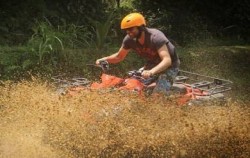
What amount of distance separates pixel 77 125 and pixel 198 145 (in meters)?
1.54

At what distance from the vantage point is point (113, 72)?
10.2 metres

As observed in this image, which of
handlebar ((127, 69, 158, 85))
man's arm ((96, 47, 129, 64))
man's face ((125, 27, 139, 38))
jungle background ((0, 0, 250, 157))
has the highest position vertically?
man's face ((125, 27, 139, 38))

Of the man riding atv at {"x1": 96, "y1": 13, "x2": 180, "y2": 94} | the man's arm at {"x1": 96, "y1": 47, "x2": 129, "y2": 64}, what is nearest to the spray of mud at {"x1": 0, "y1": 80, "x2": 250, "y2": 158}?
the man riding atv at {"x1": 96, "y1": 13, "x2": 180, "y2": 94}

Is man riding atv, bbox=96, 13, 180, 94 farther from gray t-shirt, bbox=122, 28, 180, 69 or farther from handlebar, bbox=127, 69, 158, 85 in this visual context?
handlebar, bbox=127, 69, 158, 85

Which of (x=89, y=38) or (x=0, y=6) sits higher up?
(x=0, y=6)

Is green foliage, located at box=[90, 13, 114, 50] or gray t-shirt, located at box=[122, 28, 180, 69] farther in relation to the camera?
green foliage, located at box=[90, 13, 114, 50]

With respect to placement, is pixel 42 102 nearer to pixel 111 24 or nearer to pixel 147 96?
pixel 147 96

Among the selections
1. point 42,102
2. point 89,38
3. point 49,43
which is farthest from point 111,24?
point 42,102

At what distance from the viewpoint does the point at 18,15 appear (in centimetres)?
1084

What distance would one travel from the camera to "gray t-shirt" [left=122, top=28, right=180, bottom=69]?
631cm

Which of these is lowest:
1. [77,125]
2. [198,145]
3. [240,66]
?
[240,66]

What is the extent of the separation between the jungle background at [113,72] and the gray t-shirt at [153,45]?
667 mm

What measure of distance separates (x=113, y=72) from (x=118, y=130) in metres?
4.46

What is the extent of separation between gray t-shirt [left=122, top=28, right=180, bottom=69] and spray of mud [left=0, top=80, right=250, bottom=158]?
0.62 m
